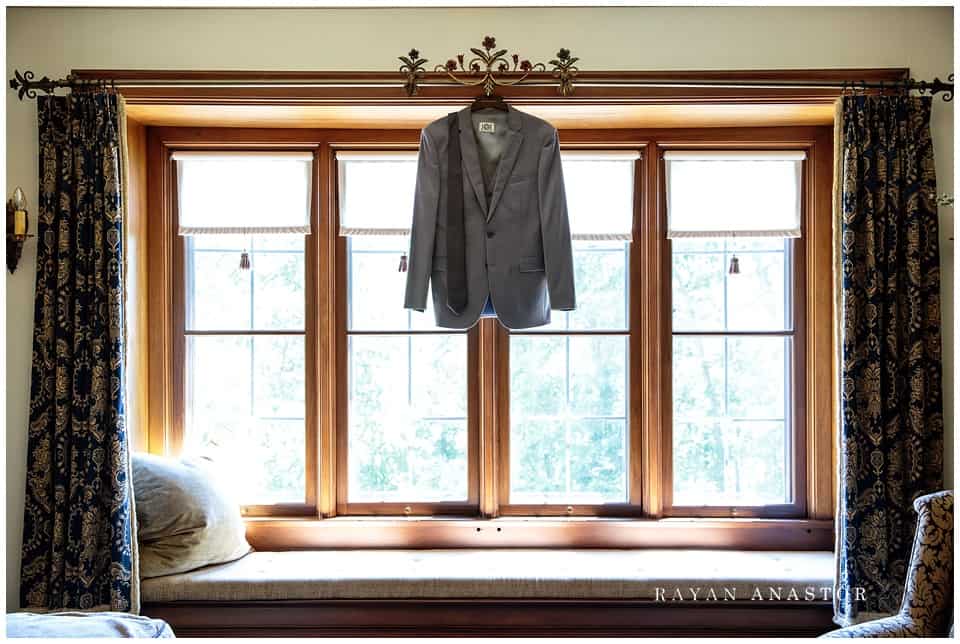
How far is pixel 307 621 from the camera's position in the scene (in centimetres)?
282

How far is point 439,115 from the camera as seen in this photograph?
3.06 metres

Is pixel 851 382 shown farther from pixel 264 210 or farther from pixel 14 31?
pixel 14 31

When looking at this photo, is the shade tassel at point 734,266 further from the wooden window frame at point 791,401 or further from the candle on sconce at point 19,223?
the candle on sconce at point 19,223

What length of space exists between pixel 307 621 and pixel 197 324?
131 centimetres

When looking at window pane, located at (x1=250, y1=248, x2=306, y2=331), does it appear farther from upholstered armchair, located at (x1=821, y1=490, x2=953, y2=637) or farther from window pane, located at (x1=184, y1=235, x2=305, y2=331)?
upholstered armchair, located at (x1=821, y1=490, x2=953, y2=637)

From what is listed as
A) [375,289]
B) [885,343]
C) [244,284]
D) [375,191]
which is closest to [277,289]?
[244,284]

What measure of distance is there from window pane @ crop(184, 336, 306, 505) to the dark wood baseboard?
23.0 inches

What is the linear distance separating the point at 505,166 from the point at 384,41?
83 centimetres

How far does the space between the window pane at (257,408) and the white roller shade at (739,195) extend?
170 centimetres

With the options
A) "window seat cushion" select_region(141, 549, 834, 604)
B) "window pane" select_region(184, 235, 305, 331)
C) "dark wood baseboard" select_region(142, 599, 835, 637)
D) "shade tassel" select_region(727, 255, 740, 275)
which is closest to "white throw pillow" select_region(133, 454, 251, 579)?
"window seat cushion" select_region(141, 549, 834, 604)

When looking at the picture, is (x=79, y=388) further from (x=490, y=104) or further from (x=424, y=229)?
(x=490, y=104)

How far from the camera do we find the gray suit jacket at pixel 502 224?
2488 millimetres

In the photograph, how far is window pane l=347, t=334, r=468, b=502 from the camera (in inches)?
130

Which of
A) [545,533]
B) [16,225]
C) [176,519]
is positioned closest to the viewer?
[16,225]
